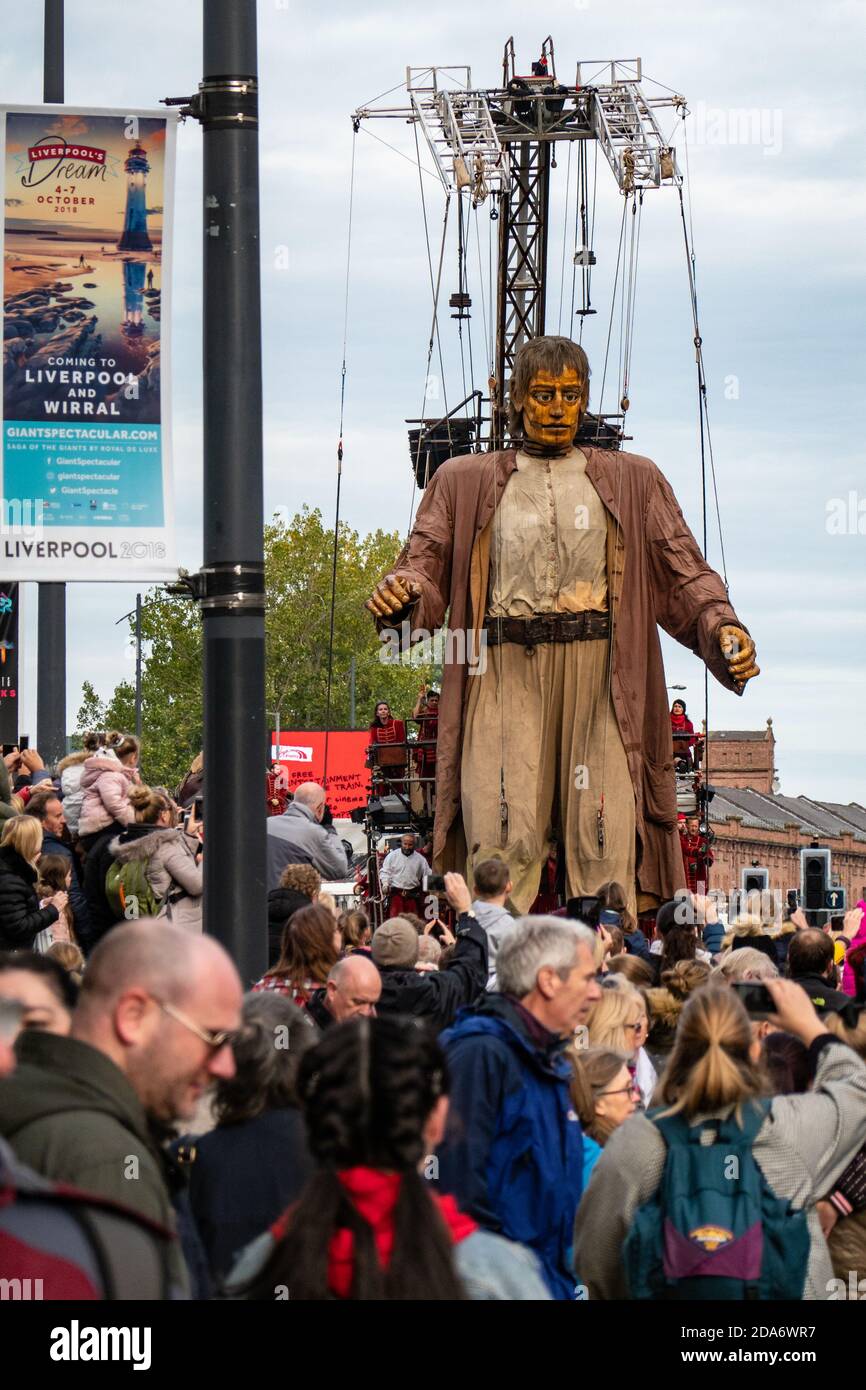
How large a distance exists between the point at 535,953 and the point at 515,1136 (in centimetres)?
39

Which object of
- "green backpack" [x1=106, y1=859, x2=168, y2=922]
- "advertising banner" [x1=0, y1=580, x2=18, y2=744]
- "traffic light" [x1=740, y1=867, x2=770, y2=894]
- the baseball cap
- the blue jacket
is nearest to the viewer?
the blue jacket

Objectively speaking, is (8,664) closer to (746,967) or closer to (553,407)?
(553,407)

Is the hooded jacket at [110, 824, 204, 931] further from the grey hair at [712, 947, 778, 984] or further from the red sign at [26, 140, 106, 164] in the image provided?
the red sign at [26, 140, 106, 164]

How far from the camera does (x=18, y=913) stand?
316 inches

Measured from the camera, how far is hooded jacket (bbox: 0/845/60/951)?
26.3ft

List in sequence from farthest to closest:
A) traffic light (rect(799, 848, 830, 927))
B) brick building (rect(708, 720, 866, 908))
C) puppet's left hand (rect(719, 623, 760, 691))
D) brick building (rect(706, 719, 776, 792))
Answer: brick building (rect(706, 719, 776, 792)) → brick building (rect(708, 720, 866, 908)) → traffic light (rect(799, 848, 830, 927)) → puppet's left hand (rect(719, 623, 760, 691))

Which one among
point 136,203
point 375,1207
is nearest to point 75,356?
point 136,203

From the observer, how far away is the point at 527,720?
1042 cm

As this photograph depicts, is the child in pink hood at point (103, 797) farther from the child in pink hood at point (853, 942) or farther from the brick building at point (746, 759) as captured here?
the brick building at point (746, 759)

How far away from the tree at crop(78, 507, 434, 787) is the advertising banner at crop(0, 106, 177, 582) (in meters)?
57.1

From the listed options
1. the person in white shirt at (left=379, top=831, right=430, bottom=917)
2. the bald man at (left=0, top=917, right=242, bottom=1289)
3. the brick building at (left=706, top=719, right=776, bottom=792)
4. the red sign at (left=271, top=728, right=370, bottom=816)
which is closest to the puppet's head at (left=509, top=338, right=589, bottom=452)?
the person in white shirt at (left=379, top=831, right=430, bottom=917)

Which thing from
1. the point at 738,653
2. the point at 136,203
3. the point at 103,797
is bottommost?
the point at 103,797

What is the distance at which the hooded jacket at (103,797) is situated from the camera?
9406mm
